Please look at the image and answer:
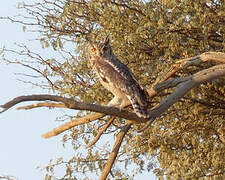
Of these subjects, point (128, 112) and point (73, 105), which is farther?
point (128, 112)

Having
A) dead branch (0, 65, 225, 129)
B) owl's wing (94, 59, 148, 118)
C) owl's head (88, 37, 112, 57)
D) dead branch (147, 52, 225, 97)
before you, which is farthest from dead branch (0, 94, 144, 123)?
owl's head (88, 37, 112, 57)

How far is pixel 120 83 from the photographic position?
5.87m

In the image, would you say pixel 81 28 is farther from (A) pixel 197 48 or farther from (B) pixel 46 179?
(B) pixel 46 179

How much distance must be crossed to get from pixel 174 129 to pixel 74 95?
1.97 metres

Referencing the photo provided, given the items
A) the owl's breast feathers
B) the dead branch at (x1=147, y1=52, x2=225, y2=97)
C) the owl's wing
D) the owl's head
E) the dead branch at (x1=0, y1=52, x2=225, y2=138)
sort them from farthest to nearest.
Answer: the owl's head
the dead branch at (x1=147, y1=52, x2=225, y2=97)
the owl's breast feathers
the owl's wing
the dead branch at (x1=0, y1=52, x2=225, y2=138)

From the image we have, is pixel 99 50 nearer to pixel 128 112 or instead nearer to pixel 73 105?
pixel 128 112

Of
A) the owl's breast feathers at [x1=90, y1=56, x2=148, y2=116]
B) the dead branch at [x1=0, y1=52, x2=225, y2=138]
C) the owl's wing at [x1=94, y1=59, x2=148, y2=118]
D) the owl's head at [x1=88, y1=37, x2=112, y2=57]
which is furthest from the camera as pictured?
the owl's head at [x1=88, y1=37, x2=112, y2=57]

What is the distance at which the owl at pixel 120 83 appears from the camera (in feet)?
18.5

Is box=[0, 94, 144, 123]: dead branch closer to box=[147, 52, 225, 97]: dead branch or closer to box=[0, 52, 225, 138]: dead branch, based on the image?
box=[0, 52, 225, 138]: dead branch

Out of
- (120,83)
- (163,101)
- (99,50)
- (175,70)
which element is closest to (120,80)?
(120,83)

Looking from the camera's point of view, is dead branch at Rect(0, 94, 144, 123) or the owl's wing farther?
the owl's wing

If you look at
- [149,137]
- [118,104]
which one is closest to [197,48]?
[149,137]

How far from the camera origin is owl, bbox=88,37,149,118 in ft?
18.5

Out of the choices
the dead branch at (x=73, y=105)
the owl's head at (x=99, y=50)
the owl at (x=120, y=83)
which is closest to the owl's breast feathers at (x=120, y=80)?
the owl at (x=120, y=83)
